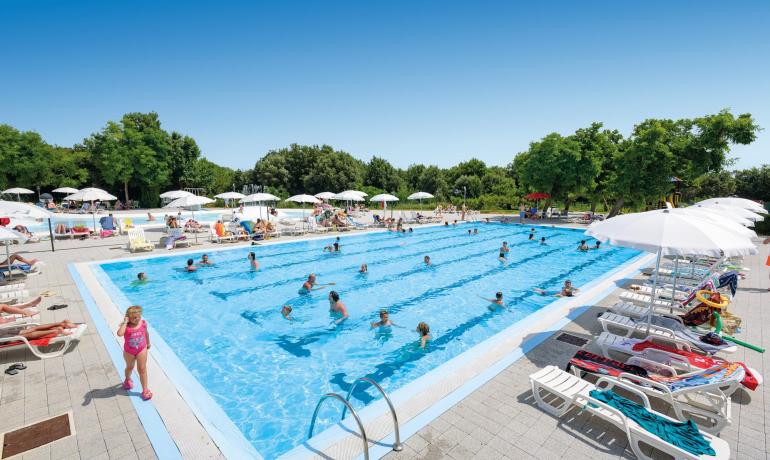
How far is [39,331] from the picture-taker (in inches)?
224

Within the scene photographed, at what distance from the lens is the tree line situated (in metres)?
20.9

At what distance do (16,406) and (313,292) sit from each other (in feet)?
22.4

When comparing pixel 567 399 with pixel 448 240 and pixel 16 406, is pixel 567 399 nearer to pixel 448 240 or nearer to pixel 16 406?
pixel 16 406

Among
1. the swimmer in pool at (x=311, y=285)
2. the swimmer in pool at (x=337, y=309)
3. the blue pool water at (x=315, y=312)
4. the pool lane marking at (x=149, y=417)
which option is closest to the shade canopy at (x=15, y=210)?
the blue pool water at (x=315, y=312)

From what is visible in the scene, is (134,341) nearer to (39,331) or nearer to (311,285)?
(39,331)

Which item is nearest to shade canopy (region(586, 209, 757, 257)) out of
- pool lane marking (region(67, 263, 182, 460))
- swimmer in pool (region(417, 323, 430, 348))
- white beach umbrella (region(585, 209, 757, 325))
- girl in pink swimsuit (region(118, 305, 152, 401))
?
white beach umbrella (region(585, 209, 757, 325))

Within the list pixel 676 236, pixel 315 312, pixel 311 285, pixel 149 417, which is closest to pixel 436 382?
pixel 149 417

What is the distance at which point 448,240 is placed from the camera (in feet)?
66.0

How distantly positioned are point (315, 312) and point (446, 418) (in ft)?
18.8

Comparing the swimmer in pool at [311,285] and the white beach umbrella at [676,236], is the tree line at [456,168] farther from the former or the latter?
the swimmer in pool at [311,285]

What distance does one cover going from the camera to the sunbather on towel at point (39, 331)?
18.4 ft

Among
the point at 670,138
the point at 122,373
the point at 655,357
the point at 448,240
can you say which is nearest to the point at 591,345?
the point at 655,357

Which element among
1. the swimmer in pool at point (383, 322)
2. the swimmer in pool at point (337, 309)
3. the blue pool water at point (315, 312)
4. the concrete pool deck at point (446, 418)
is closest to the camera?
the concrete pool deck at point (446, 418)

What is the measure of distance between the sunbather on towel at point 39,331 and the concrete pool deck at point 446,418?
0.34 m
